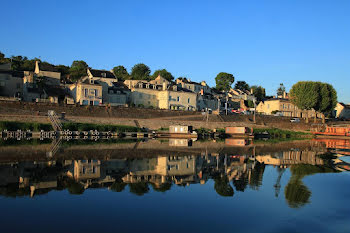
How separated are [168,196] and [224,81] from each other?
119 m

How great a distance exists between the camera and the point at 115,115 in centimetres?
6738

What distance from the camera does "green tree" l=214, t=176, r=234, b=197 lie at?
16.0 metres

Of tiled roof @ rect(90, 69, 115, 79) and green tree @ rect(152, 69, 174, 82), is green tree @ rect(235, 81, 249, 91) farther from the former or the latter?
tiled roof @ rect(90, 69, 115, 79)

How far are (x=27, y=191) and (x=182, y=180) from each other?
335 inches

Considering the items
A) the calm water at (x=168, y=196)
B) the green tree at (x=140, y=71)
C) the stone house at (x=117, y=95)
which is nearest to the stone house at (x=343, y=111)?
the green tree at (x=140, y=71)

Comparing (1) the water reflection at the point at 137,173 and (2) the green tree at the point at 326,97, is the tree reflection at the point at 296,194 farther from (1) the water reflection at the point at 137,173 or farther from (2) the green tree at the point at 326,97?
(2) the green tree at the point at 326,97

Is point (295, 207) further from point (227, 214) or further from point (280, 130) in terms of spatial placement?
point (280, 130)

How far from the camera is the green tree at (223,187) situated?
52.4 feet

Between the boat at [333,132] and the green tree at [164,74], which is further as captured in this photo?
the green tree at [164,74]

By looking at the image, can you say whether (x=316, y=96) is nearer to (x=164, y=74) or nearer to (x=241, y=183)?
(x=164, y=74)

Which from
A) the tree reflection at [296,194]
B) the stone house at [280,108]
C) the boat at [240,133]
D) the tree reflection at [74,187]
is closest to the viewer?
the tree reflection at [296,194]

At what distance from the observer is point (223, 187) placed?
1741 cm

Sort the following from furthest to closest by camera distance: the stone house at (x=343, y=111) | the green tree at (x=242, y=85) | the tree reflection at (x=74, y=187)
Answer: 1. the green tree at (x=242, y=85)
2. the stone house at (x=343, y=111)
3. the tree reflection at (x=74, y=187)

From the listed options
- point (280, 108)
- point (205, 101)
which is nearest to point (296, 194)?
point (205, 101)
